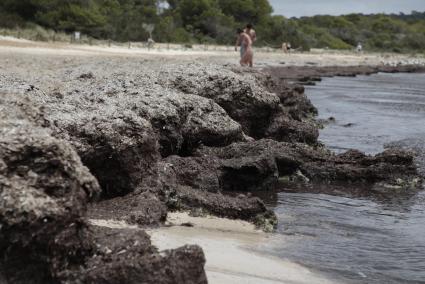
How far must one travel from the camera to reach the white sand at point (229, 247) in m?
5.38

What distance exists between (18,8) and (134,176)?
40571 mm

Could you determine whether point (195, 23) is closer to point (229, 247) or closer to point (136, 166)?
point (136, 166)

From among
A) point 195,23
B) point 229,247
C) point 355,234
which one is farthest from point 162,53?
point 229,247

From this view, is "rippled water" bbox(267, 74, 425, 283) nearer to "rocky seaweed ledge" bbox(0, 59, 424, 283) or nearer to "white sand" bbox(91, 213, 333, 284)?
"white sand" bbox(91, 213, 333, 284)

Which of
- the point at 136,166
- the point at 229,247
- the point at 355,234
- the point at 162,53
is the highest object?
the point at 136,166

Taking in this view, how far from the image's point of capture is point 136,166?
7133 millimetres

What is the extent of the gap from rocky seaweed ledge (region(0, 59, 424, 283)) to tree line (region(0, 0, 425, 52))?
102ft

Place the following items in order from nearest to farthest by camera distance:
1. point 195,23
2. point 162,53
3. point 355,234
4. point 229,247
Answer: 1. point 229,247
2. point 355,234
3. point 162,53
4. point 195,23

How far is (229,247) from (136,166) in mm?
1499

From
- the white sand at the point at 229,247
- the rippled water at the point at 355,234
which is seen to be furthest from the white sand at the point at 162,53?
the white sand at the point at 229,247

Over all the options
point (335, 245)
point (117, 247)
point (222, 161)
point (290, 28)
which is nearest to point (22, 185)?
point (117, 247)

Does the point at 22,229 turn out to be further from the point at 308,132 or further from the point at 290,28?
the point at 290,28

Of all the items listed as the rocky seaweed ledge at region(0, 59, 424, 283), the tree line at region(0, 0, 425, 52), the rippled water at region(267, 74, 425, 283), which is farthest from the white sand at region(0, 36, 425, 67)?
the rippled water at region(267, 74, 425, 283)

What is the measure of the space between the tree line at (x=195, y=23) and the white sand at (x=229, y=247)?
1404 inches
